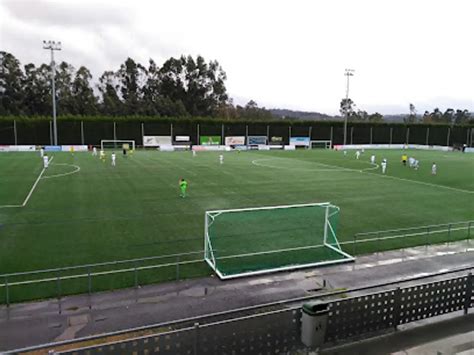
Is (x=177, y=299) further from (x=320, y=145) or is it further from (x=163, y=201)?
(x=320, y=145)

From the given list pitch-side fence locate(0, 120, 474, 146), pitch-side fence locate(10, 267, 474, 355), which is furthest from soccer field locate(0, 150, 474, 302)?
pitch-side fence locate(0, 120, 474, 146)

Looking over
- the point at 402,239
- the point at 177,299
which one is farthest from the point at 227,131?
the point at 177,299

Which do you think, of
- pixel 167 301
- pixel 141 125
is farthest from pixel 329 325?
pixel 141 125

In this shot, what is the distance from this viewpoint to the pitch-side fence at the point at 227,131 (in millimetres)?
67062

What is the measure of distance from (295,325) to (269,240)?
7.99 meters

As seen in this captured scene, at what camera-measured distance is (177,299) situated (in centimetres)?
1125

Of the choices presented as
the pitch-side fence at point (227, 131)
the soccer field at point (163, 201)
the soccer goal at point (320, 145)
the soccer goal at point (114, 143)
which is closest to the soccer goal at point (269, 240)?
the soccer field at point (163, 201)

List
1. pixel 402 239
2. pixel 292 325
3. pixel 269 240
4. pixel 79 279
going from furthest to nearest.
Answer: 1. pixel 402 239
2. pixel 269 240
3. pixel 79 279
4. pixel 292 325

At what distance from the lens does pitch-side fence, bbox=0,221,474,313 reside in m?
11.3

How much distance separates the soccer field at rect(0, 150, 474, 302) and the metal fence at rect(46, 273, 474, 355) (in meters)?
6.31

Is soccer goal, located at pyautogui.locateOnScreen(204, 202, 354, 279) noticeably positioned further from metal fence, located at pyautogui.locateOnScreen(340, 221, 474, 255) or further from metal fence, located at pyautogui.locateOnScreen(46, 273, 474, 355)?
metal fence, located at pyautogui.locateOnScreen(46, 273, 474, 355)

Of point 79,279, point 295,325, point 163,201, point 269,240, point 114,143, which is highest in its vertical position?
point 295,325

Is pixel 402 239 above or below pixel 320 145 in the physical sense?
below

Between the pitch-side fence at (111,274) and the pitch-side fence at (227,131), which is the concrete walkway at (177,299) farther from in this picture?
the pitch-side fence at (227,131)
